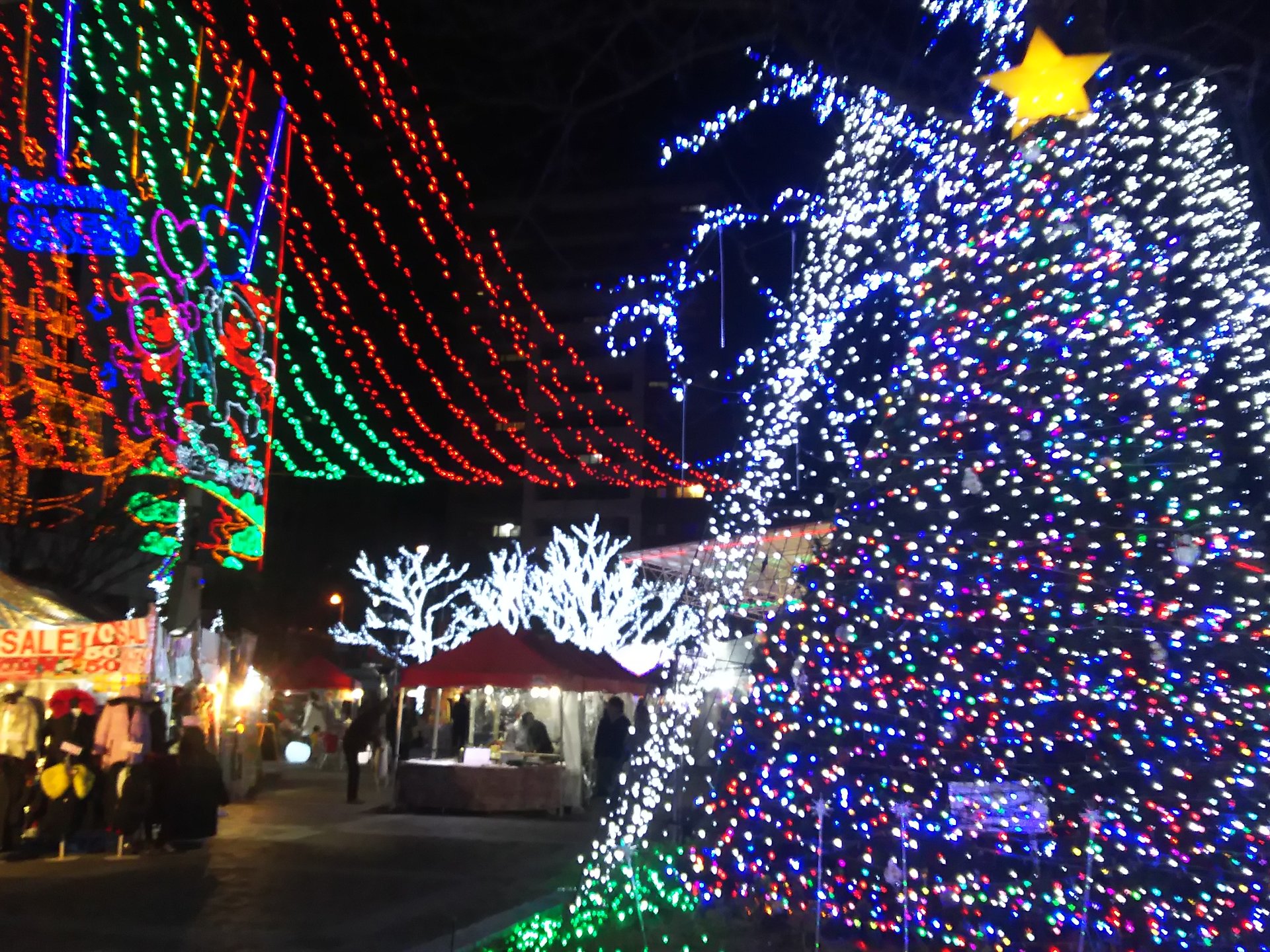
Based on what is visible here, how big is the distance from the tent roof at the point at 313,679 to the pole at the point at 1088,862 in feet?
62.3

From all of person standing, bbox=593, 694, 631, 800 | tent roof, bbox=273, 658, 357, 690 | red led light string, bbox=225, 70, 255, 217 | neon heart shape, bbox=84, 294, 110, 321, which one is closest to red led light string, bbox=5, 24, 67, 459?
neon heart shape, bbox=84, 294, 110, 321

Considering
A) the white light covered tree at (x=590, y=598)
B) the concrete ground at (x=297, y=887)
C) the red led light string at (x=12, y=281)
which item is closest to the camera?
the concrete ground at (x=297, y=887)

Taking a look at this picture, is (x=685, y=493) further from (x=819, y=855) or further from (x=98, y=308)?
(x=819, y=855)

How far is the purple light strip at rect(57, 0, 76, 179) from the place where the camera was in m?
17.5

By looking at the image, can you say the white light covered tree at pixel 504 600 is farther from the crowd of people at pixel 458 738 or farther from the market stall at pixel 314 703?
the crowd of people at pixel 458 738

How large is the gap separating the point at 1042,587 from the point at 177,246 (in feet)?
91.5

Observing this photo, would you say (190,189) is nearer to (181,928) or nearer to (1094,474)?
(181,928)

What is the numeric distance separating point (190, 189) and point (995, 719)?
2834cm

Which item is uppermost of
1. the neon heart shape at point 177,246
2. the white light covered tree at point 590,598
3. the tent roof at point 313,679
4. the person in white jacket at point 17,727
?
the neon heart shape at point 177,246

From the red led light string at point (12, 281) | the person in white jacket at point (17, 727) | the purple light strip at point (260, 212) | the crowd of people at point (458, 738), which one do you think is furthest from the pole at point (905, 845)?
the purple light strip at point (260, 212)

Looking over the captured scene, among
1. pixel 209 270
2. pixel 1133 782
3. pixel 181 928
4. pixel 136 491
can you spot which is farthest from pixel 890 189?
pixel 209 270

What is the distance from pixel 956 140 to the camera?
664 cm

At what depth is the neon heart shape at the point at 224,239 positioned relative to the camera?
100 ft

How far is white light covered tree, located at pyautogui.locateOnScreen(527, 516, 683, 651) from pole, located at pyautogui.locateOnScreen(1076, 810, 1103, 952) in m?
28.2
